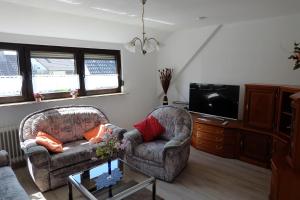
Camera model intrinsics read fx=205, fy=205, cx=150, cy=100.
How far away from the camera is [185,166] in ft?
10.9

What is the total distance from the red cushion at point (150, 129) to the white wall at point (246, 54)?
174 centimetres

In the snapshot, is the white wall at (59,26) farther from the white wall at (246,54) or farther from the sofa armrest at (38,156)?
the sofa armrest at (38,156)

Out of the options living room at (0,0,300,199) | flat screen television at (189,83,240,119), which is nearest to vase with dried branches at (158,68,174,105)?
living room at (0,0,300,199)

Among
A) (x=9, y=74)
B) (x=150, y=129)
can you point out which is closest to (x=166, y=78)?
(x=150, y=129)

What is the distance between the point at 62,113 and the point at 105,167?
1.33 m

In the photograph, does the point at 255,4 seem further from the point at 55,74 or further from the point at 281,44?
the point at 55,74

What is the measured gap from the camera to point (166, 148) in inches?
111

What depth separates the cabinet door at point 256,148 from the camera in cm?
326

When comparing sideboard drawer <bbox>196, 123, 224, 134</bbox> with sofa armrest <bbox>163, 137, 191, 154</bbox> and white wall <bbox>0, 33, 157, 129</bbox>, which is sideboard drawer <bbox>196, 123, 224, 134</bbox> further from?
→ white wall <bbox>0, 33, 157, 129</bbox>

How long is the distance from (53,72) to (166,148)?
2.45m

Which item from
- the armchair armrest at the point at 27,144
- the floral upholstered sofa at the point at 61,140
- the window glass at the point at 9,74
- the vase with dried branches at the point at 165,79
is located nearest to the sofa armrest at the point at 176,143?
the floral upholstered sofa at the point at 61,140

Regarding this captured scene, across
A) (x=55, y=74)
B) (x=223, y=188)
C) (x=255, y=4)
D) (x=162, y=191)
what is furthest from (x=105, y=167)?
(x=255, y=4)

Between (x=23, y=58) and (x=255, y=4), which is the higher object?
(x=255, y=4)

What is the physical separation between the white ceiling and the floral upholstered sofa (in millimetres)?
1581
